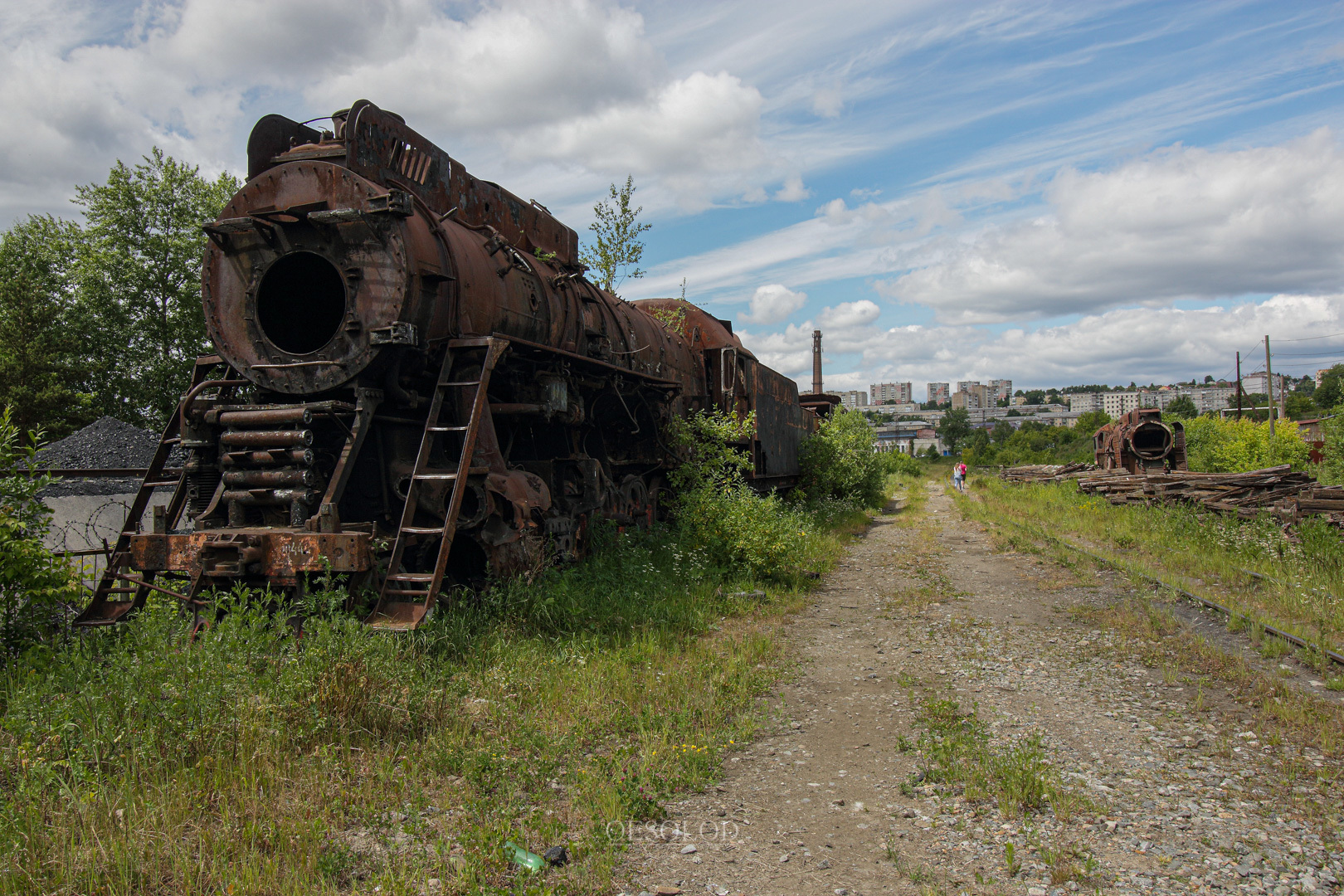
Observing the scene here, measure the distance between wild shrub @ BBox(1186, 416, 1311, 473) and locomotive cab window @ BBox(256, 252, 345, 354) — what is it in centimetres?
2280

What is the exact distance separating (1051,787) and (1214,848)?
69cm

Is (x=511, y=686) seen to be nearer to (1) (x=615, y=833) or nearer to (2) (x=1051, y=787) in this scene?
(1) (x=615, y=833)

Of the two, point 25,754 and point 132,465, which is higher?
point 132,465

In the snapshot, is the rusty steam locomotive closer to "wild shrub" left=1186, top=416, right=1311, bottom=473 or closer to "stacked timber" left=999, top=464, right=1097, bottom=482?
"stacked timber" left=999, top=464, right=1097, bottom=482

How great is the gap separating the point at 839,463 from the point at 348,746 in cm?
1879

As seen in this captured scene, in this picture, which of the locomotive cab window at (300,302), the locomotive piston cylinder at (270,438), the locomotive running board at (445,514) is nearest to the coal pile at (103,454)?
the locomotive cab window at (300,302)

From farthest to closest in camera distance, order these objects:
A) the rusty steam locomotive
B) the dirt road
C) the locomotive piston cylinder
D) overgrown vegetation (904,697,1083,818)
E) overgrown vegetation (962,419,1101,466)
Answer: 1. overgrown vegetation (962,419,1101,466)
2. the locomotive piston cylinder
3. the rusty steam locomotive
4. overgrown vegetation (904,697,1083,818)
5. the dirt road

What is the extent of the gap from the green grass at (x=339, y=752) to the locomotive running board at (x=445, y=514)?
0.73 feet

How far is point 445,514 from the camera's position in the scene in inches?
235

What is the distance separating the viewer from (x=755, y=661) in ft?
21.0

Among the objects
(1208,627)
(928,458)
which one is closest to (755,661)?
(1208,627)

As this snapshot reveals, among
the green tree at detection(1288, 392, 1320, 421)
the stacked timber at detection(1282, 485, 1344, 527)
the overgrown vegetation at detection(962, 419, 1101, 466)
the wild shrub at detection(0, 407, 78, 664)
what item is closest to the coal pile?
the wild shrub at detection(0, 407, 78, 664)

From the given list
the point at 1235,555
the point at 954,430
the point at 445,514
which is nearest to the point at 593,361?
the point at 445,514

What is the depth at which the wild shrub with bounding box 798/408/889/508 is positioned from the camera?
68.1 ft
